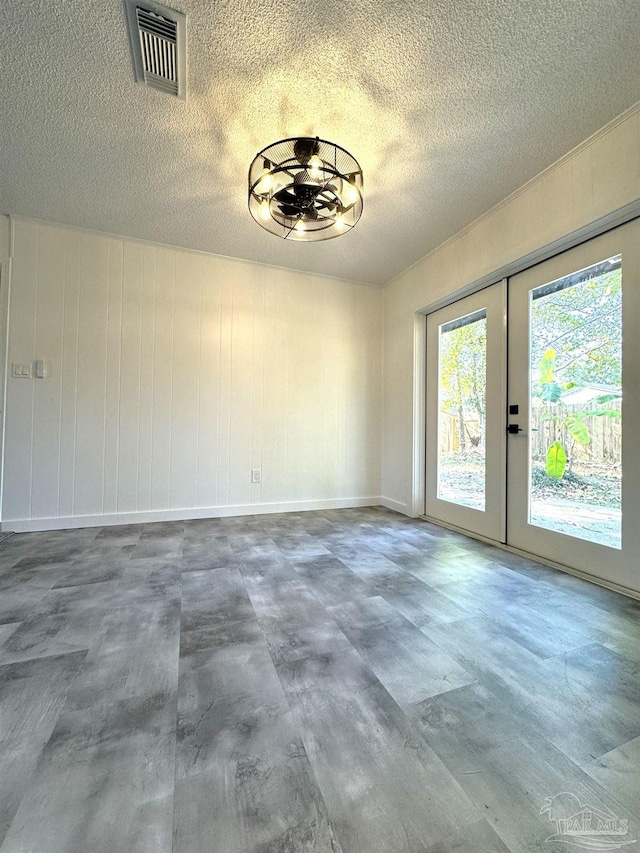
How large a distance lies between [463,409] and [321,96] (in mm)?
2346

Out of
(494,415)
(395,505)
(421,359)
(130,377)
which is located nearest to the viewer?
(494,415)

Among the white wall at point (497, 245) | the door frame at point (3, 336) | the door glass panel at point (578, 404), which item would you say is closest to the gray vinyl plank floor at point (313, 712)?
the door glass panel at point (578, 404)

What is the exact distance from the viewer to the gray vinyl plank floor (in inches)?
28.9

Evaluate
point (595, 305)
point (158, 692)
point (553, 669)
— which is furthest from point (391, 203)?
point (158, 692)

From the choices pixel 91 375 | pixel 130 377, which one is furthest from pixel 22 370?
pixel 130 377

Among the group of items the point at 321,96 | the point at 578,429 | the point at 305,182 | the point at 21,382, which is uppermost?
the point at 321,96

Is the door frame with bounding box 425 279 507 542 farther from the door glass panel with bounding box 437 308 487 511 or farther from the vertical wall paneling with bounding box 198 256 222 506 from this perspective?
the vertical wall paneling with bounding box 198 256 222 506

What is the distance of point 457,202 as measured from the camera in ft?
8.27

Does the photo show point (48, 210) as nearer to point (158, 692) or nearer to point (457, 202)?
point (457, 202)

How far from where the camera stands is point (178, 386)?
10.7 feet

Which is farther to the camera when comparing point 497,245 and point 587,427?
point 497,245

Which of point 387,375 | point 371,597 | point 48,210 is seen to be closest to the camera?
point 371,597

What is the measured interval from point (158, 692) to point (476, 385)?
2815 millimetres

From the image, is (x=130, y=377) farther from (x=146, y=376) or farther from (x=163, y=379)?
(x=163, y=379)
